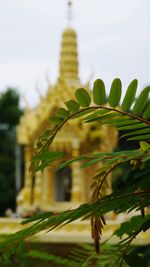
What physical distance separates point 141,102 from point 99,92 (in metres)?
0.07

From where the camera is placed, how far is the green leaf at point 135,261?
111 cm

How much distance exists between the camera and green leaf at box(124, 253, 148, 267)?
43.7 inches

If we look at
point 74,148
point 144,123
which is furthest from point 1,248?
point 74,148

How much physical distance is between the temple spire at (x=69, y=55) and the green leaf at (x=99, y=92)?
9.81 meters

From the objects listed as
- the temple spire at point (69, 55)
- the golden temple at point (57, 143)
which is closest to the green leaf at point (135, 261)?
the golden temple at point (57, 143)

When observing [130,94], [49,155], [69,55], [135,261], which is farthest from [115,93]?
[69,55]

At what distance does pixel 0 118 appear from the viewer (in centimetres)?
2061

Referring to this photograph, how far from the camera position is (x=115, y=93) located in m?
1.10

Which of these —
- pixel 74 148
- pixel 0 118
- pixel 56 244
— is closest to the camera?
pixel 56 244

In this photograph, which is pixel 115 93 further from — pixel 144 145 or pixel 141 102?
pixel 144 145

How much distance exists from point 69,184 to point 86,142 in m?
1.62

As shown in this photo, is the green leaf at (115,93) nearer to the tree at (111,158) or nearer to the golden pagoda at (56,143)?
the tree at (111,158)

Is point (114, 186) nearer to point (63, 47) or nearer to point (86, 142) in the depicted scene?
point (86, 142)

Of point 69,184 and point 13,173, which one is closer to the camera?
point 69,184
